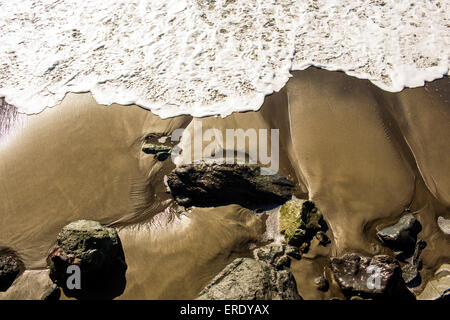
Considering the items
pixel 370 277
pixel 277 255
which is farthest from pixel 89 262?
pixel 370 277

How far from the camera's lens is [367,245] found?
505 centimetres

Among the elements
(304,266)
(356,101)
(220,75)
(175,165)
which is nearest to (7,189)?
(175,165)

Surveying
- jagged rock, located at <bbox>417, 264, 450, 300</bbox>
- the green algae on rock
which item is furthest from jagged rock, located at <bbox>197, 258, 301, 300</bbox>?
the green algae on rock

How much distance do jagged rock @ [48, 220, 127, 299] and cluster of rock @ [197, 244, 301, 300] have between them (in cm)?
146

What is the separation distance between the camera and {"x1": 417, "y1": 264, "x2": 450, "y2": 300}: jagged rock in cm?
451

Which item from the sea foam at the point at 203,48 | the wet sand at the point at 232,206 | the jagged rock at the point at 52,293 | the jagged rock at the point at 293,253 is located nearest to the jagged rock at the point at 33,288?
the jagged rock at the point at 52,293

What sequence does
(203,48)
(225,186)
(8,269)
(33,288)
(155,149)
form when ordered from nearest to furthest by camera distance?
(33,288) < (8,269) < (225,186) < (155,149) < (203,48)

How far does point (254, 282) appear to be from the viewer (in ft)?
14.2

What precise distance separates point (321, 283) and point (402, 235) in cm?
156

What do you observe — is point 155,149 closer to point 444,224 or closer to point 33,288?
point 33,288

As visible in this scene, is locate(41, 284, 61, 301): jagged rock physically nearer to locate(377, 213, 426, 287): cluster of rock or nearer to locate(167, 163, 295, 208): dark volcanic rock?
locate(167, 163, 295, 208): dark volcanic rock

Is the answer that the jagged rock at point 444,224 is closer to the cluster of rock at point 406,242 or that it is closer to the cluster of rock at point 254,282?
the cluster of rock at point 406,242
